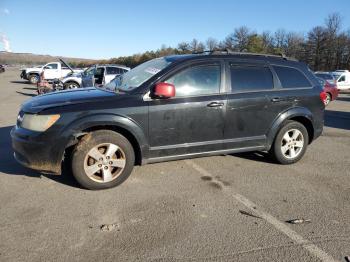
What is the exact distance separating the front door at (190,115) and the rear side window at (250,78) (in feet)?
0.93

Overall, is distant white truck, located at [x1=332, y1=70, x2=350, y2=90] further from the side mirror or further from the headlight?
the headlight

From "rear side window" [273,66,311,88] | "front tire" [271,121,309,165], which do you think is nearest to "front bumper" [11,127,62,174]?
"front tire" [271,121,309,165]

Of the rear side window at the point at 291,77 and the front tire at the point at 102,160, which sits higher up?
the rear side window at the point at 291,77

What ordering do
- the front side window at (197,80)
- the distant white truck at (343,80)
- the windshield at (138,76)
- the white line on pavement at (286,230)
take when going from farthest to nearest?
the distant white truck at (343,80), the windshield at (138,76), the front side window at (197,80), the white line on pavement at (286,230)

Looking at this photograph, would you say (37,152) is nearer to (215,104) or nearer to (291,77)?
(215,104)

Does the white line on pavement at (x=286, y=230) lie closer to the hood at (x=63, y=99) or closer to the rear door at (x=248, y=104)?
the rear door at (x=248, y=104)

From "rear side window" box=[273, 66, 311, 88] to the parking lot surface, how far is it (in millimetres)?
1367

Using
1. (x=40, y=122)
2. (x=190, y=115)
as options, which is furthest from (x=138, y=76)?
(x=40, y=122)

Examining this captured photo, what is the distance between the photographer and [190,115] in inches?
189

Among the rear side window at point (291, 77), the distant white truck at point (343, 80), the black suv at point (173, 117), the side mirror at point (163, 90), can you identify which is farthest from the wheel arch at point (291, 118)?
the distant white truck at point (343, 80)

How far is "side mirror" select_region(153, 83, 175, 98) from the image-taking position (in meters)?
4.50

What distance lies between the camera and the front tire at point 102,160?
435 cm

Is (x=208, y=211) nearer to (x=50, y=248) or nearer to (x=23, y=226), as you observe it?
(x=50, y=248)

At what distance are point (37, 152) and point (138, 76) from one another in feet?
6.12
